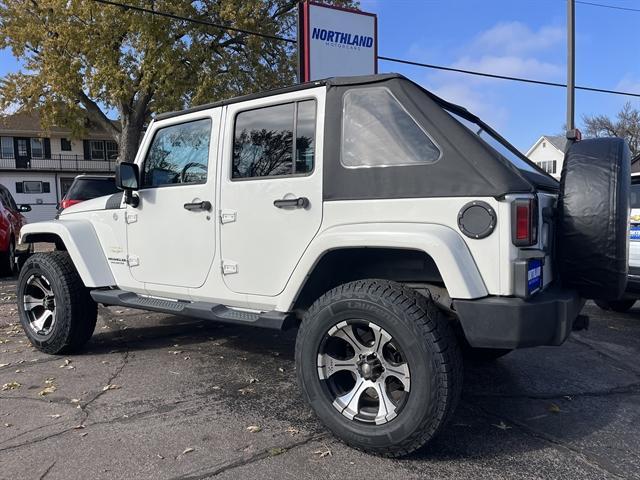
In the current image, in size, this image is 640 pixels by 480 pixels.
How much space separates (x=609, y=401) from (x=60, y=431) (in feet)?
12.1

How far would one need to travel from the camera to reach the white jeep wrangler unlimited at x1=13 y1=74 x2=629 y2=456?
273 cm

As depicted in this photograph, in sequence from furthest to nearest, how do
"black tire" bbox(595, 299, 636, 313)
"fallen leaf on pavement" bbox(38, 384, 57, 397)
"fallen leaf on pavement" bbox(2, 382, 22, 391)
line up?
"black tire" bbox(595, 299, 636, 313), "fallen leaf on pavement" bbox(2, 382, 22, 391), "fallen leaf on pavement" bbox(38, 384, 57, 397)

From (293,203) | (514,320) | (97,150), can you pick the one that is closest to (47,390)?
(293,203)

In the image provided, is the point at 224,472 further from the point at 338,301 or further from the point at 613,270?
the point at 613,270

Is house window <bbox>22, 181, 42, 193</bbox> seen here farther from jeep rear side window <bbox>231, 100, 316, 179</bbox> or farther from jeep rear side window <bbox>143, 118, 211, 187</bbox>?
jeep rear side window <bbox>231, 100, 316, 179</bbox>

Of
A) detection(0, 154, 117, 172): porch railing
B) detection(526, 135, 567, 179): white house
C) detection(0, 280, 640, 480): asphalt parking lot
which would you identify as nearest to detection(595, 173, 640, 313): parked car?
detection(0, 280, 640, 480): asphalt parking lot

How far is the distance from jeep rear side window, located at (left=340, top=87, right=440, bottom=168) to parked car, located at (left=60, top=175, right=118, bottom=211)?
31.1 feet

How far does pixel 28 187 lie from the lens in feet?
127

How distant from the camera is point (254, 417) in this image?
137 inches

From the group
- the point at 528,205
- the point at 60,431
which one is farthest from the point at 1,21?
the point at 528,205

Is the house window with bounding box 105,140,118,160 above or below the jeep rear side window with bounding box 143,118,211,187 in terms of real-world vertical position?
above

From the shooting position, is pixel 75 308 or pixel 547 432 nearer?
pixel 547 432

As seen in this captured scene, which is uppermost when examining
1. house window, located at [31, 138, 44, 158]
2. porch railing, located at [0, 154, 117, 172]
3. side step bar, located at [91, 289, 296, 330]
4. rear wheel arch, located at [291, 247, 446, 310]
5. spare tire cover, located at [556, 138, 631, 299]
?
house window, located at [31, 138, 44, 158]

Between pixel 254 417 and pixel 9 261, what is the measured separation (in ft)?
28.2
